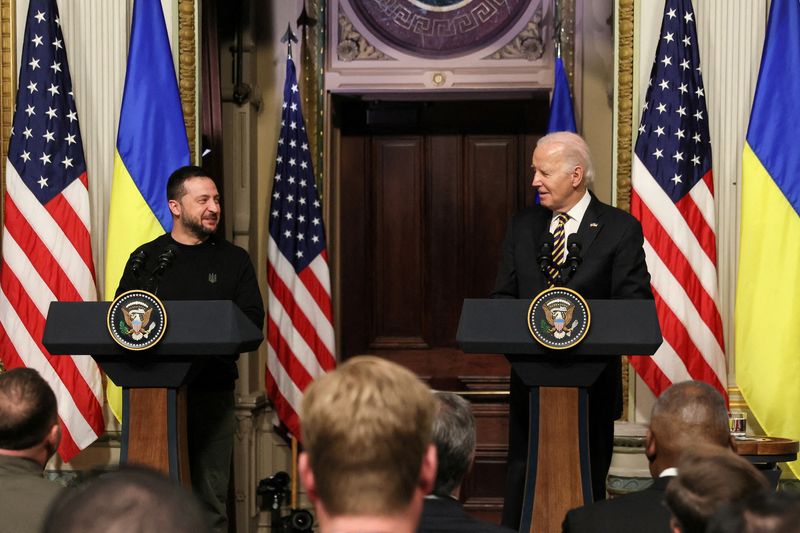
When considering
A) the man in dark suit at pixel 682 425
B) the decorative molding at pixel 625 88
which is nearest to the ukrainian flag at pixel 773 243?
the decorative molding at pixel 625 88

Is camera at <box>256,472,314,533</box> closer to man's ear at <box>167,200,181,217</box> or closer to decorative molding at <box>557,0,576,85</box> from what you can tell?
man's ear at <box>167,200,181,217</box>

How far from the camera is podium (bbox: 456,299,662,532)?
157 inches

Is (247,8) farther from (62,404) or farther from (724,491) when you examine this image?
(724,491)

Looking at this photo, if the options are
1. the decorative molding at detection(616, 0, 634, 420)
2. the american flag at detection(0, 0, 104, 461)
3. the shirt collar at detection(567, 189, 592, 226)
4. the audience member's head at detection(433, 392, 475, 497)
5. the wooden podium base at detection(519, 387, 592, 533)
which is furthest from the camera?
the decorative molding at detection(616, 0, 634, 420)

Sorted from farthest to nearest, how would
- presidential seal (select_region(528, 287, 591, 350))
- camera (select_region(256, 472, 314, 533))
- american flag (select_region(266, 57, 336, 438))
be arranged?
american flag (select_region(266, 57, 336, 438))
camera (select_region(256, 472, 314, 533))
presidential seal (select_region(528, 287, 591, 350))

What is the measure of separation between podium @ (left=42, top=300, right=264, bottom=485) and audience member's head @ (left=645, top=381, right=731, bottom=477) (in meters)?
1.78

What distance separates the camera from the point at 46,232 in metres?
5.79

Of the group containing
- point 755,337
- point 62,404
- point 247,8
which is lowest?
point 62,404

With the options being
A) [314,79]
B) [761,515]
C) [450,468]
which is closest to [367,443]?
[761,515]

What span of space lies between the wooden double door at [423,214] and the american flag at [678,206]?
2064 millimetres

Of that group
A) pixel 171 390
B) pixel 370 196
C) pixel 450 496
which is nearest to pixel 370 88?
pixel 370 196

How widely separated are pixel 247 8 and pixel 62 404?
2896 mm

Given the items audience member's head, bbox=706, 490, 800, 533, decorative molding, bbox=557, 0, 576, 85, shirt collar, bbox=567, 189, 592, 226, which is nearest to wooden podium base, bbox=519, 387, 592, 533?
shirt collar, bbox=567, 189, 592, 226

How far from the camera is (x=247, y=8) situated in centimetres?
742
